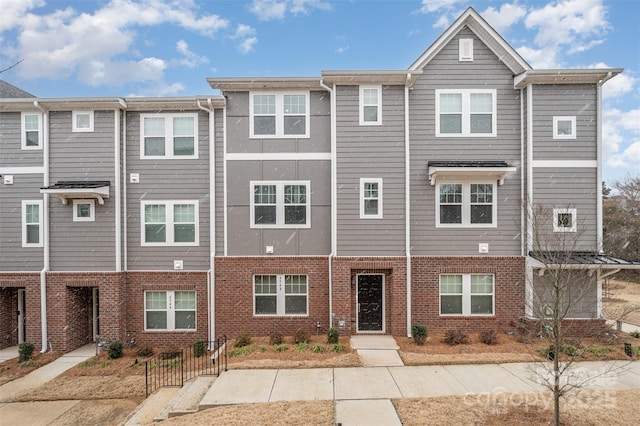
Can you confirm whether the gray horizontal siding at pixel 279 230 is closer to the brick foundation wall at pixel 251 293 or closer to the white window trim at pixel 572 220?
the brick foundation wall at pixel 251 293

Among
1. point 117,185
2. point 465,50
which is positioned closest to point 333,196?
point 465,50

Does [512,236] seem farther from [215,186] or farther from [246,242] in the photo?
[215,186]

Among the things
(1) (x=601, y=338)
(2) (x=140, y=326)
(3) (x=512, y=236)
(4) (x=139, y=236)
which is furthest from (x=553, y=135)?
(2) (x=140, y=326)

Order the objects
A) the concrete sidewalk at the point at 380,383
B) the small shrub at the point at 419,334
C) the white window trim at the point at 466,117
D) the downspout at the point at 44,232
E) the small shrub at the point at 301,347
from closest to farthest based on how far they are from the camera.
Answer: the concrete sidewalk at the point at 380,383
the small shrub at the point at 301,347
the small shrub at the point at 419,334
the white window trim at the point at 466,117
the downspout at the point at 44,232

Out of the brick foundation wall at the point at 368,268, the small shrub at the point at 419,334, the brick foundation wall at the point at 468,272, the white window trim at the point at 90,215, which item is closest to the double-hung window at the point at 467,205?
the brick foundation wall at the point at 468,272

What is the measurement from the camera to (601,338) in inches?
408

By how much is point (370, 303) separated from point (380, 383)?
389 cm

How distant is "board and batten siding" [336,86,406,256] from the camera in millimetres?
10953

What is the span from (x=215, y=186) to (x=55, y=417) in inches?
275

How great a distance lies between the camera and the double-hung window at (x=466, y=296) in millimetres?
11211

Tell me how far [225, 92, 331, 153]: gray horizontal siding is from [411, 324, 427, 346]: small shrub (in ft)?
20.3

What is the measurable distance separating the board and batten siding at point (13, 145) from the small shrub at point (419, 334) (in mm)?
13262

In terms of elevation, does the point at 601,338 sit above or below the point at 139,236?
below

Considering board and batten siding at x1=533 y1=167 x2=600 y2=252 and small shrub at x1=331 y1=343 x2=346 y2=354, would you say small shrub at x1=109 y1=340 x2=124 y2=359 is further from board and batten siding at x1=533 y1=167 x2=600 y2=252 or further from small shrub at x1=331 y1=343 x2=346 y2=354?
board and batten siding at x1=533 y1=167 x2=600 y2=252
